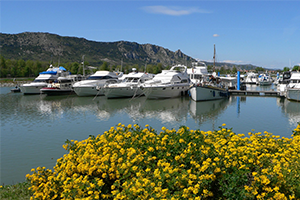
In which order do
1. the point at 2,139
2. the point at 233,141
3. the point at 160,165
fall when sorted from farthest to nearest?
the point at 2,139
the point at 233,141
the point at 160,165

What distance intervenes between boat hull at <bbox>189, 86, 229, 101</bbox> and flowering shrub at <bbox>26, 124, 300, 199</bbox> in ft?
95.8

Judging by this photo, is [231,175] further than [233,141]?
No

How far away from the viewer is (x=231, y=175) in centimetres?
577

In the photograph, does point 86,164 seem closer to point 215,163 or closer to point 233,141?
point 215,163

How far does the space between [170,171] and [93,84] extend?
42.6 meters

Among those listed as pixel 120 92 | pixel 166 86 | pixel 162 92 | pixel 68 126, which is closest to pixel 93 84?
pixel 120 92

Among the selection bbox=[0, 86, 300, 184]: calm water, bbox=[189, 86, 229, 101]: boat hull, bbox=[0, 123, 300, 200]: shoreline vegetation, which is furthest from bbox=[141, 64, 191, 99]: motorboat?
bbox=[0, 123, 300, 200]: shoreline vegetation

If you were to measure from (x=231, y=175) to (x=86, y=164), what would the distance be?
344cm

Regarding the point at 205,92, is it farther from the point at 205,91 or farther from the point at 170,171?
the point at 170,171

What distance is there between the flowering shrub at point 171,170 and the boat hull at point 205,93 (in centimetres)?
2920

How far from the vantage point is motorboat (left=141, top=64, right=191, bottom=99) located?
130 ft

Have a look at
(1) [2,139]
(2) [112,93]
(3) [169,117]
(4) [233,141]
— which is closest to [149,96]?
(2) [112,93]

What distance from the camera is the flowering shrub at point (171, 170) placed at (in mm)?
5352

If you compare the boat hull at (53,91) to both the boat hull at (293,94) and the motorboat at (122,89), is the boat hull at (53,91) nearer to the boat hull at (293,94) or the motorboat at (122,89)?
the motorboat at (122,89)
